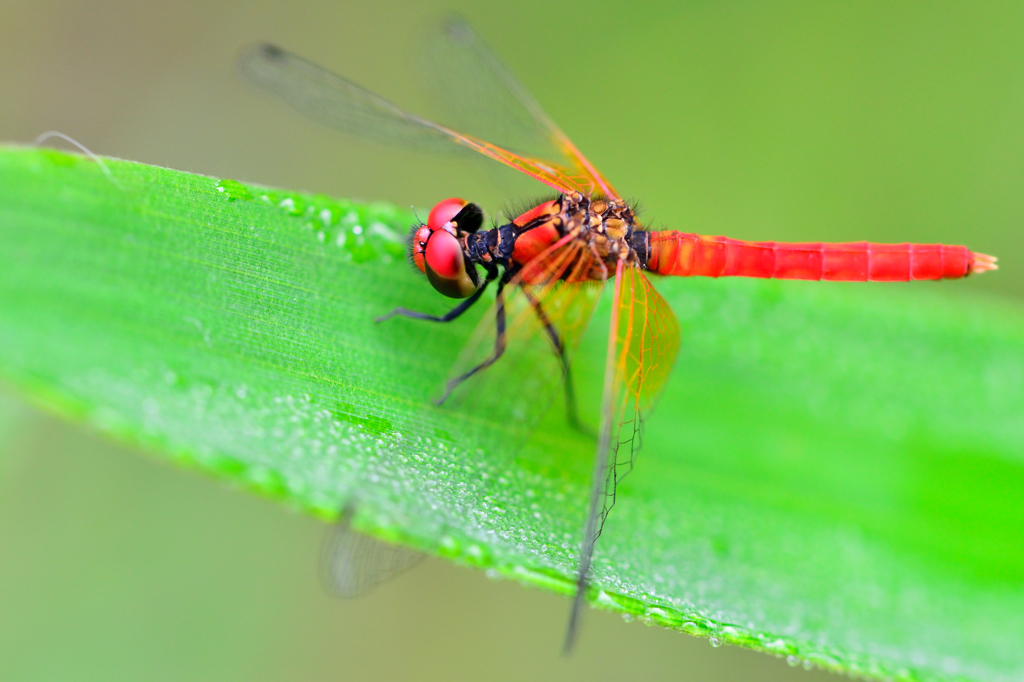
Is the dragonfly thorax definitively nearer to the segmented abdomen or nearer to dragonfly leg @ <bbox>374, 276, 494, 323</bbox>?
dragonfly leg @ <bbox>374, 276, 494, 323</bbox>

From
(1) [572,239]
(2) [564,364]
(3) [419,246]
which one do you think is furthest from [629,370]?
(3) [419,246]

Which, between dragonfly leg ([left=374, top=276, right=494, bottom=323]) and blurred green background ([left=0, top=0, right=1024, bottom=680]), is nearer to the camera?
dragonfly leg ([left=374, top=276, right=494, bottom=323])

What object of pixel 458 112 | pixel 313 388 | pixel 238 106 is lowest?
pixel 313 388

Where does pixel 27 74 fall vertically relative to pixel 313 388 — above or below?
above

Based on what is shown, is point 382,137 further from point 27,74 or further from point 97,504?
point 27,74

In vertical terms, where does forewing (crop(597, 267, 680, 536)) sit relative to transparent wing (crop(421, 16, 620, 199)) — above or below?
below

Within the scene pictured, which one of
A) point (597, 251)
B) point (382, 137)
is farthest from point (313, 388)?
point (382, 137)

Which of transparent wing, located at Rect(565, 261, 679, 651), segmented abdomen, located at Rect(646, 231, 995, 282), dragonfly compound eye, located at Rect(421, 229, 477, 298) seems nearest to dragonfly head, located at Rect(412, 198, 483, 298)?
dragonfly compound eye, located at Rect(421, 229, 477, 298)
